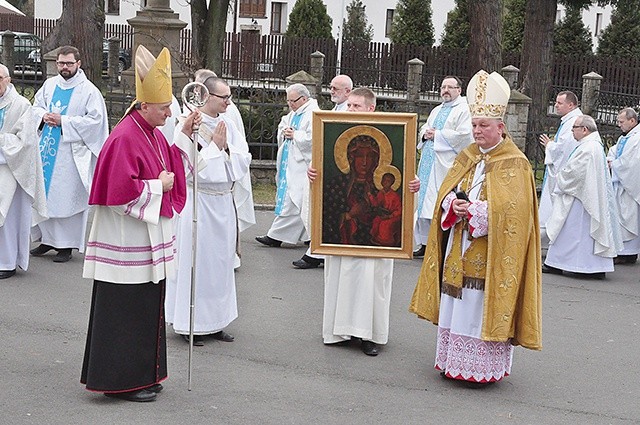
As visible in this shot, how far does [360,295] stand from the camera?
7.85 m

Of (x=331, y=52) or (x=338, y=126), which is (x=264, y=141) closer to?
(x=338, y=126)

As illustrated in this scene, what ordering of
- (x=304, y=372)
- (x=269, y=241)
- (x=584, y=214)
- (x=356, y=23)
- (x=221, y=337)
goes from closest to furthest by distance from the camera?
1. (x=304, y=372)
2. (x=221, y=337)
3. (x=584, y=214)
4. (x=269, y=241)
5. (x=356, y=23)

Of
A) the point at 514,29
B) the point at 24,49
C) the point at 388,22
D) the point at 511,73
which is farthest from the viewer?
the point at 388,22

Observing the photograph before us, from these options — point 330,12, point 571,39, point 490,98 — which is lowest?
point 490,98

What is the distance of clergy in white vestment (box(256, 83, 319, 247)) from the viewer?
448 inches

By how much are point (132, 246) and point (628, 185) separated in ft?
25.9

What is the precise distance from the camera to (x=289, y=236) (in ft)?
39.5

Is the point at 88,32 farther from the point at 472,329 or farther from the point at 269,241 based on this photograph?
the point at 472,329

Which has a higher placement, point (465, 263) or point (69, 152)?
point (69, 152)

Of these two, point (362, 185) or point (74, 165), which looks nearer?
point (362, 185)

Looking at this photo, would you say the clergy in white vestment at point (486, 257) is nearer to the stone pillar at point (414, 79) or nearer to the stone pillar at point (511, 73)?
the stone pillar at point (511, 73)

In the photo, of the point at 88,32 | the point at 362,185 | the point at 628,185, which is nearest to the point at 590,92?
the point at 88,32

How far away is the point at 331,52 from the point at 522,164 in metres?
26.7

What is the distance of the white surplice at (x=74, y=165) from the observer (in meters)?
10.6
